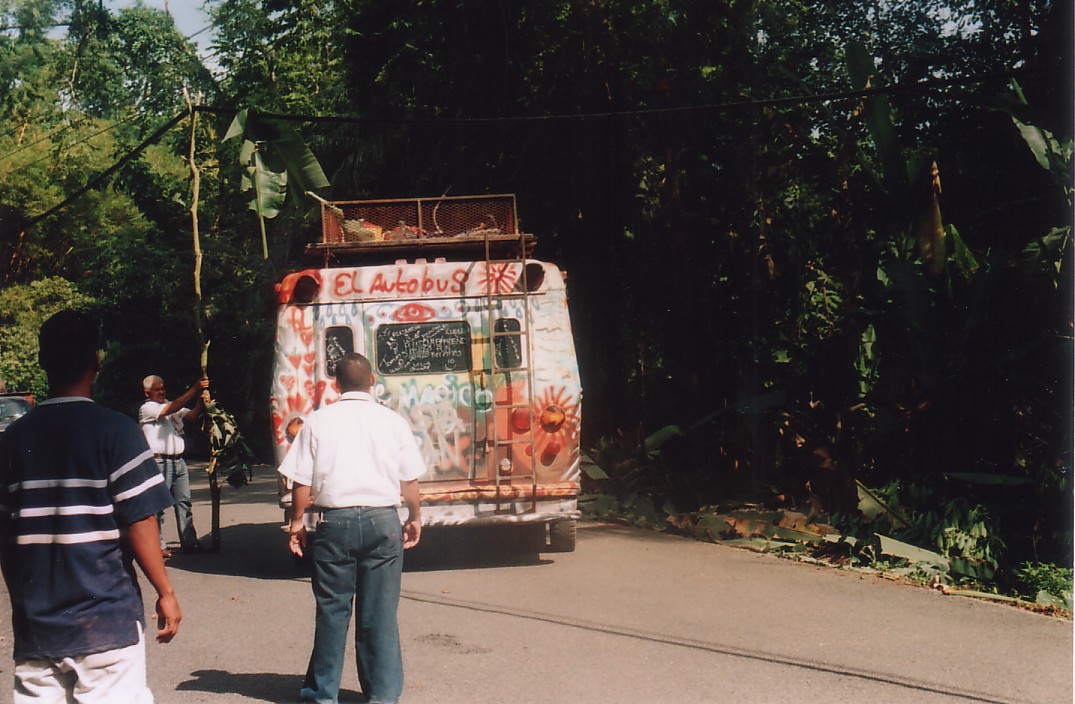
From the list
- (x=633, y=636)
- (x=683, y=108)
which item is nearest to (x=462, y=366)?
(x=633, y=636)

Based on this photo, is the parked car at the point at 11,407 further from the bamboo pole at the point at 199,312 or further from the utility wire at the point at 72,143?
the utility wire at the point at 72,143

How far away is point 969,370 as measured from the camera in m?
12.0

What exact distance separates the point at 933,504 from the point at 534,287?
444 centimetres

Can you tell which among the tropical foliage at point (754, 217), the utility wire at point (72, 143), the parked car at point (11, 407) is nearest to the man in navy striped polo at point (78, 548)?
the tropical foliage at point (754, 217)

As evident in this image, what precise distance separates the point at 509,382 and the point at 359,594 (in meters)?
4.51

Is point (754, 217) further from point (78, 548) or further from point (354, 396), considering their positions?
point (78, 548)

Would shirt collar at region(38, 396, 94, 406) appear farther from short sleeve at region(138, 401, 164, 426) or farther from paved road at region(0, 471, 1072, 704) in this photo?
short sleeve at region(138, 401, 164, 426)

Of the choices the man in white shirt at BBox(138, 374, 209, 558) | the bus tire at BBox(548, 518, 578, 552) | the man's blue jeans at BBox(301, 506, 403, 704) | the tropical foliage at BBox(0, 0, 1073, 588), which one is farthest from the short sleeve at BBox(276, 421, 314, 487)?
the tropical foliage at BBox(0, 0, 1073, 588)

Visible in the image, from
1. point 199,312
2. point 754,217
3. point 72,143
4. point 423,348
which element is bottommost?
point 423,348

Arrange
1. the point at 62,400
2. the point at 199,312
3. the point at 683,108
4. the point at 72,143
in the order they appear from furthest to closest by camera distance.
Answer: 1. the point at 72,143
2. the point at 683,108
3. the point at 199,312
4. the point at 62,400

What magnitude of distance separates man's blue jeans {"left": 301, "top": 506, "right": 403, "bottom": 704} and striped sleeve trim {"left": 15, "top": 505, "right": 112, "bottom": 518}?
7.01 feet

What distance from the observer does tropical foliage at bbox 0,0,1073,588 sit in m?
11.9

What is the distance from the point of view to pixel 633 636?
7863 millimetres

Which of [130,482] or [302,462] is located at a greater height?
[130,482]
